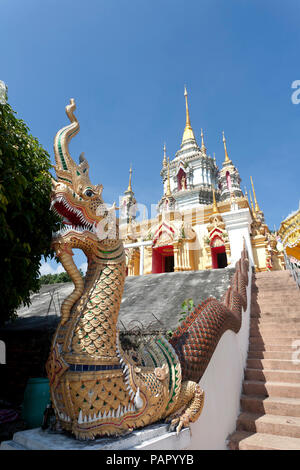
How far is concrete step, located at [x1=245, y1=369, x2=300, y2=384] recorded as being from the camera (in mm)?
4371

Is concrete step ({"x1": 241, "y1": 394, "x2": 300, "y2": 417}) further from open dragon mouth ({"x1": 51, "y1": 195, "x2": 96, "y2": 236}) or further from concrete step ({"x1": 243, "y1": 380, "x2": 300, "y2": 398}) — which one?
open dragon mouth ({"x1": 51, "y1": 195, "x2": 96, "y2": 236})

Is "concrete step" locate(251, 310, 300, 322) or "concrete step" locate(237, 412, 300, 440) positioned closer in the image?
"concrete step" locate(237, 412, 300, 440)

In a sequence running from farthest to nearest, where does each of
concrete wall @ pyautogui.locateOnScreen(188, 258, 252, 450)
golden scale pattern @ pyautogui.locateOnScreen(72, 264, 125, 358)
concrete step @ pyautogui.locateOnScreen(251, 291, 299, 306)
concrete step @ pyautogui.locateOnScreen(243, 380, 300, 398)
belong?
1. concrete step @ pyautogui.locateOnScreen(251, 291, 299, 306)
2. concrete step @ pyautogui.locateOnScreen(243, 380, 300, 398)
3. concrete wall @ pyautogui.locateOnScreen(188, 258, 252, 450)
4. golden scale pattern @ pyautogui.locateOnScreen(72, 264, 125, 358)

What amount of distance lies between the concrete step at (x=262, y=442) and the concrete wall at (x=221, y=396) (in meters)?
0.13

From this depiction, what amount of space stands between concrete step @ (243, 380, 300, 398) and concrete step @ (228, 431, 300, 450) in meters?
0.81

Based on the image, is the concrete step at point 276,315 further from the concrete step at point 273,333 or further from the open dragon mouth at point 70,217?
the open dragon mouth at point 70,217

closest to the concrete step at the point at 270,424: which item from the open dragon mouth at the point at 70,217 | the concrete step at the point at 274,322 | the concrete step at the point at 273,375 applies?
the concrete step at the point at 273,375

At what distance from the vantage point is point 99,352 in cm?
197

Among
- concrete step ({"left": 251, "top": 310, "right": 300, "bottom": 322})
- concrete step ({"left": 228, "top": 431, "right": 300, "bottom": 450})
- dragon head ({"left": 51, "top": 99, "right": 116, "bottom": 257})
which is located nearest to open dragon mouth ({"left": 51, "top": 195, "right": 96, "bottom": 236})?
dragon head ({"left": 51, "top": 99, "right": 116, "bottom": 257})

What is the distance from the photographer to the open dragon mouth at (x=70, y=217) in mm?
2199

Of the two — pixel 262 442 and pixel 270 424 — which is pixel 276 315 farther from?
pixel 262 442

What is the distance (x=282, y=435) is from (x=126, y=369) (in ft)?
9.25

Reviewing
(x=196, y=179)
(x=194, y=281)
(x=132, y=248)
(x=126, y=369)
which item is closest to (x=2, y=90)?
(x=126, y=369)

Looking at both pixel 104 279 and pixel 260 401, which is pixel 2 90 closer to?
pixel 104 279
